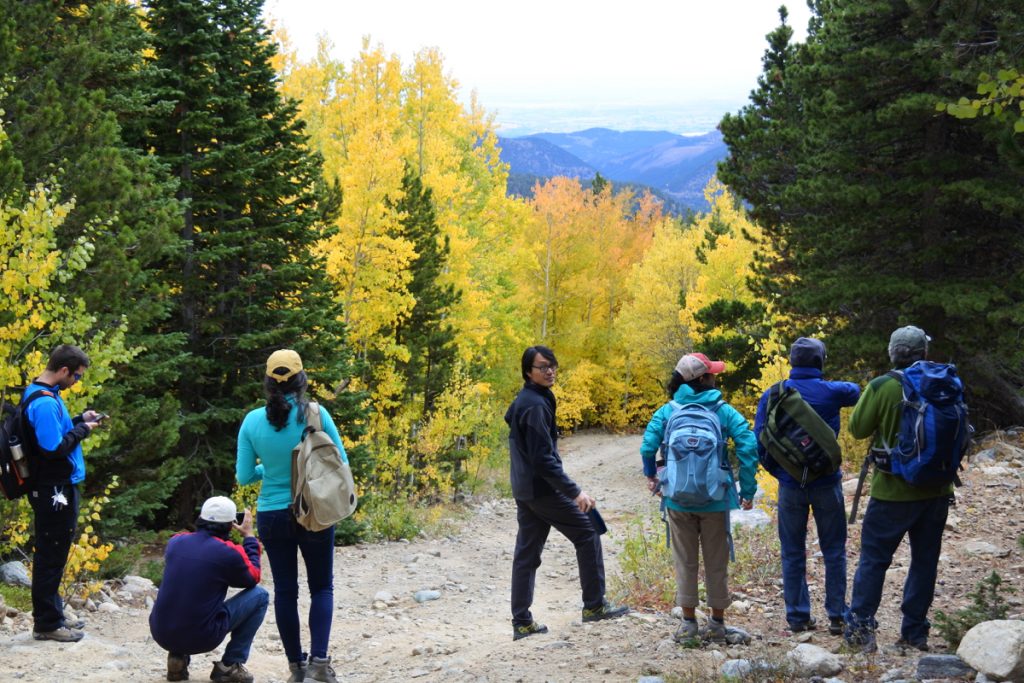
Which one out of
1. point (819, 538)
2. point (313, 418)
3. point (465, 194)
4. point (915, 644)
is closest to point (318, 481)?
point (313, 418)

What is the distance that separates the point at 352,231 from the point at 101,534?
9.07m

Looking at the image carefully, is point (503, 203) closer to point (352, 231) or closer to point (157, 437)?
point (352, 231)

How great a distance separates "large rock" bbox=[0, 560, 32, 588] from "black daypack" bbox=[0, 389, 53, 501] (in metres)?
3.23

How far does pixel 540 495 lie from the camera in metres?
6.38

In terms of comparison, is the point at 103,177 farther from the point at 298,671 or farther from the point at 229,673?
the point at 298,671

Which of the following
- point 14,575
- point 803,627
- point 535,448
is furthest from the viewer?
point 14,575

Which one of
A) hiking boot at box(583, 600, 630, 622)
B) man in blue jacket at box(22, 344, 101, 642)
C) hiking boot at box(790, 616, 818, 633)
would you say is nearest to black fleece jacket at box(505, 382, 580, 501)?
hiking boot at box(583, 600, 630, 622)

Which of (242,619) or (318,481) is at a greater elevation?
(318,481)

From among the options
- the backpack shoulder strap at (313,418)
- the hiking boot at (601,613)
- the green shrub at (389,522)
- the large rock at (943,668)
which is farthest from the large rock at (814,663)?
the green shrub at (389,522)

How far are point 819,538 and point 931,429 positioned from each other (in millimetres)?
1310

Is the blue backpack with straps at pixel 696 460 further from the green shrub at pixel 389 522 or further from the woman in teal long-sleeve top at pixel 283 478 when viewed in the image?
the green shrub at pixel 389 522

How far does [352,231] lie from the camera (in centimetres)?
1794

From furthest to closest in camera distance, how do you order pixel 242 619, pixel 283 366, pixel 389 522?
1. pixel 389 522
2. pixel 242 619
3. pixel 283 366

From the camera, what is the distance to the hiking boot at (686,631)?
595 centimetres
